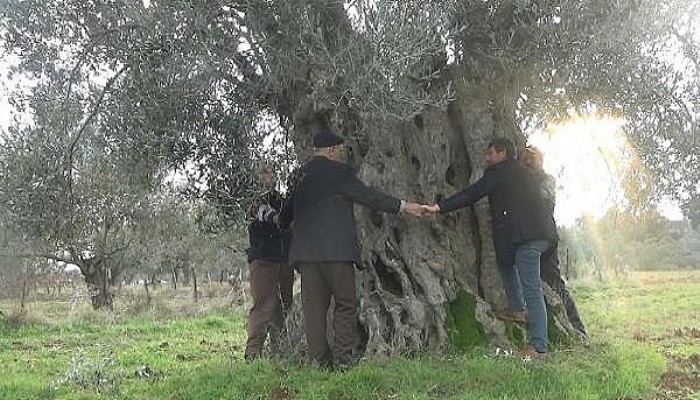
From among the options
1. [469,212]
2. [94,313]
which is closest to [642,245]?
[94,313]

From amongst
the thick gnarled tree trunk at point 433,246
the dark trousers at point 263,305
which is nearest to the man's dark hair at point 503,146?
the thick gnarled tree trunk at point 433,246

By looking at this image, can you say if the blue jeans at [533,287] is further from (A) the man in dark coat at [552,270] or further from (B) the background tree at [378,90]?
(A) the man in dark coat at [552,270]

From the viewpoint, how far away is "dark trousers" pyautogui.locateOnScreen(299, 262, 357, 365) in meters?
8.05

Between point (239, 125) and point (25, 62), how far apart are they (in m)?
3.01

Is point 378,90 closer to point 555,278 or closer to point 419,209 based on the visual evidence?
point 419,209

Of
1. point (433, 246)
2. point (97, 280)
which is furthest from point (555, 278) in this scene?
point (97, 280)

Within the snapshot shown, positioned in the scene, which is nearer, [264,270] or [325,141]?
[325,141]

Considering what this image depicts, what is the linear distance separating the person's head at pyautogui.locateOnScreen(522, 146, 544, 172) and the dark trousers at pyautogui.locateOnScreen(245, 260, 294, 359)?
365 centimetres

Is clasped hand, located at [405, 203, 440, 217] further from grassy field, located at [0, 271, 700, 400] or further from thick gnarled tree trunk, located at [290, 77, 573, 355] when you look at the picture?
grassy field, located at [0, 271, 700, 400]

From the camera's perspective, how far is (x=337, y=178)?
8.17 meters

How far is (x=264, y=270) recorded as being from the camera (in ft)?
32.1

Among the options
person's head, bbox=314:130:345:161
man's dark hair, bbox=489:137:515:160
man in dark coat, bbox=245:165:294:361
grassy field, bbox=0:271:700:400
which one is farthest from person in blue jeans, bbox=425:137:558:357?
man in dark coat, bbox=245:165:294:361

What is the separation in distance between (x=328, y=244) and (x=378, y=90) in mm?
1794

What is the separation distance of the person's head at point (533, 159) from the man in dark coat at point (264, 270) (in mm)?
3324
